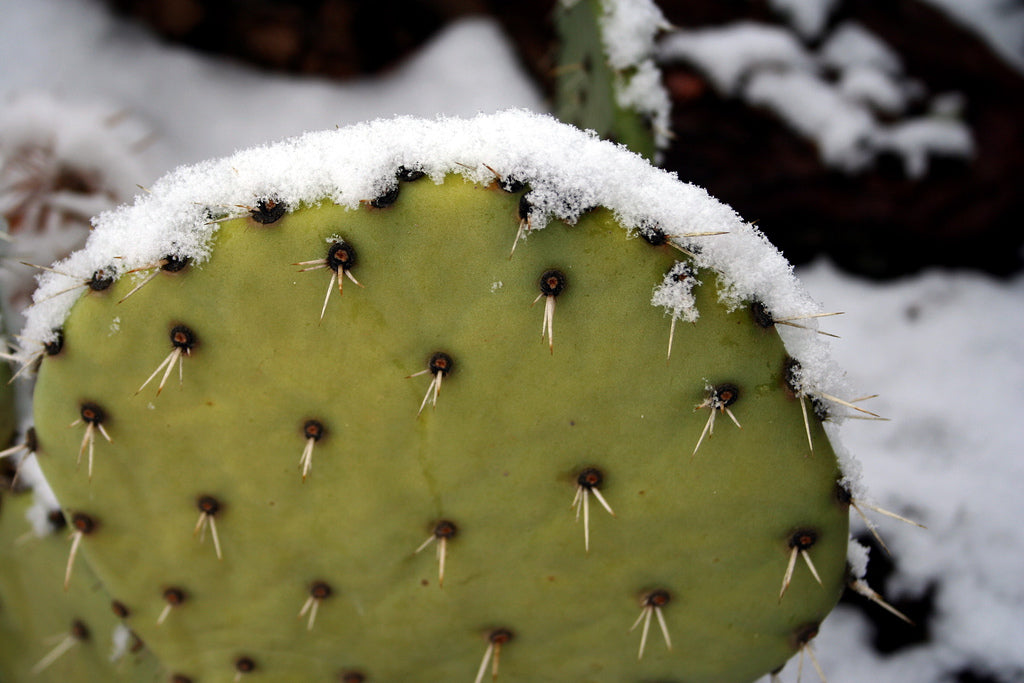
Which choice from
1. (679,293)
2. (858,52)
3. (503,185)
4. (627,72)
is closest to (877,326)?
(858,52)

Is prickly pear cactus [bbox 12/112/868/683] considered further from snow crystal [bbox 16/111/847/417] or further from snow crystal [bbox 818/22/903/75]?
snow crystal [bbox 818/22/903/75]

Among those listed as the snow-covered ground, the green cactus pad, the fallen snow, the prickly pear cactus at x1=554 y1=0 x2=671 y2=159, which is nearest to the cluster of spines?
the green cactus pad

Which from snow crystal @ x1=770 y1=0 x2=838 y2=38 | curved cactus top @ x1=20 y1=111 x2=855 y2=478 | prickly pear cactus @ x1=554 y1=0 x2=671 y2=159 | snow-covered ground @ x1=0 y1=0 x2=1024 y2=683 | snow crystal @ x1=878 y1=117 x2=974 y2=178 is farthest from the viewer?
snow crystal @ x1=770 y1=0 x2=838 y2=38

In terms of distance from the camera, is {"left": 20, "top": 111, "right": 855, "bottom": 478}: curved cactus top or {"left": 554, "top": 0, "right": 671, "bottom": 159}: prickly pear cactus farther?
{"left": 554, "top": 0, "right": 671, "bottom": 159}: prickly pear cactus

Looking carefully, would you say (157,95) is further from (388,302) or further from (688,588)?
(688,588)

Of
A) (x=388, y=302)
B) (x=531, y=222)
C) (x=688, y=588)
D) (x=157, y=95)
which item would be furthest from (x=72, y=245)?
(x=688, y=588)

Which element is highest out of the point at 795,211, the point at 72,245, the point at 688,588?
the point at 688,588

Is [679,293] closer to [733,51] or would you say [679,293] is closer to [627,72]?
[627,72]

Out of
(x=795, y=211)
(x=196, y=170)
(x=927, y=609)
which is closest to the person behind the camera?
(x=196, y=170)

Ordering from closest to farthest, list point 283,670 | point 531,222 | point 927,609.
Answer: point 531,222
point 283,670
point 927,609

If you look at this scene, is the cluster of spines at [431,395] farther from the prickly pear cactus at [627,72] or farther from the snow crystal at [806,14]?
the snow crystal at [806,14]
